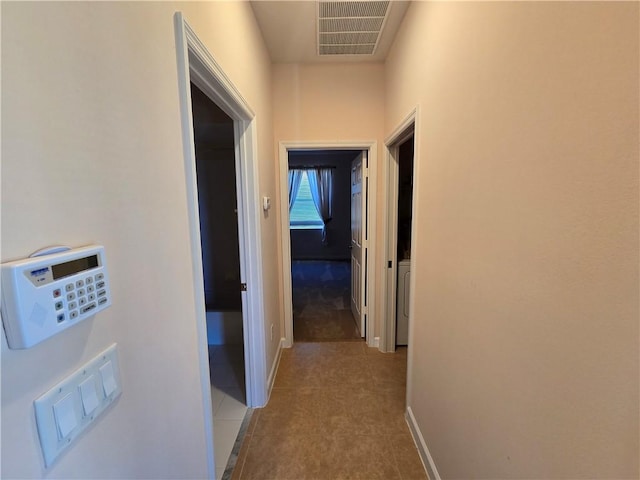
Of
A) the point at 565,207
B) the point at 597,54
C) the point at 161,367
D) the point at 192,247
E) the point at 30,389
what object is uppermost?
the point at 597,54

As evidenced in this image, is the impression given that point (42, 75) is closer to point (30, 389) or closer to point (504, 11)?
point (30, 389)

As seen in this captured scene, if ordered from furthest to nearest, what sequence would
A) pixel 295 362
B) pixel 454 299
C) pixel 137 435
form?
pixel 295 362, pixel 454 299, pixel 137 435

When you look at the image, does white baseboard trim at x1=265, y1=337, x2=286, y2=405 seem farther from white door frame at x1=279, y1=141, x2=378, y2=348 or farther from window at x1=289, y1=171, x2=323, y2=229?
window at x1=289, y1=171, x2=323, y2=229

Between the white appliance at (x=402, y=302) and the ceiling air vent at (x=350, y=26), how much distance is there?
1904mm

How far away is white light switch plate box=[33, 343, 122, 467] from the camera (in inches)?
18.9

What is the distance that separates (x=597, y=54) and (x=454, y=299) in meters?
0.95

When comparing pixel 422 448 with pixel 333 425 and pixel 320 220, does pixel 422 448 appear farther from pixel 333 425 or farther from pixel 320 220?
pixel 320 220

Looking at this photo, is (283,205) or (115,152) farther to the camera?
(283,205)

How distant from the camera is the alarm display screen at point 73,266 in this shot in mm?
473

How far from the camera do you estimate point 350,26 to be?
2039 mm

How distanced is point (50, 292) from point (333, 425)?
195 centimetres

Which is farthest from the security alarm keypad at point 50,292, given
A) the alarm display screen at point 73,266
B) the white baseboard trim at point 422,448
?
the white baseboard trim at point 422,448

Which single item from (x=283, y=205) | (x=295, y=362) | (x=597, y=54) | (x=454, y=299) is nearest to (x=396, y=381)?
(x=295, y=362)

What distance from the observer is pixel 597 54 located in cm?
61
